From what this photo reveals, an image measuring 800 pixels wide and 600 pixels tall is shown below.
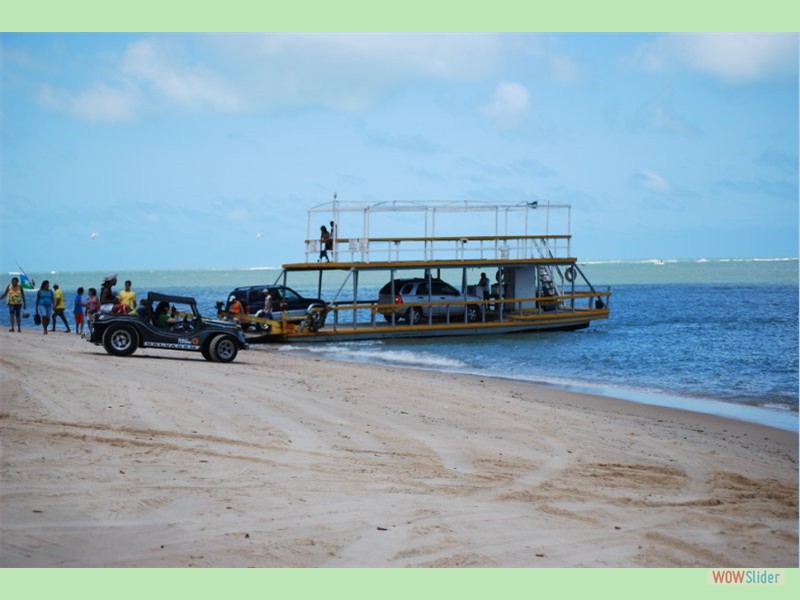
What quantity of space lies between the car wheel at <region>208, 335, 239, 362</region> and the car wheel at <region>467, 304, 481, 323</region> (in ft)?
46.3

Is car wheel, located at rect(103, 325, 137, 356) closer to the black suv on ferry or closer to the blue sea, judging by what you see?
the blue sea

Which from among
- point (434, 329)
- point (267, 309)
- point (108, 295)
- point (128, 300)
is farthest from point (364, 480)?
point (434, 329)

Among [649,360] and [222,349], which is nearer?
[222,349]

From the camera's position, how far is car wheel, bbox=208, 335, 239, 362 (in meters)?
19.6

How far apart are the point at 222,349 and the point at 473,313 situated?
1444cm

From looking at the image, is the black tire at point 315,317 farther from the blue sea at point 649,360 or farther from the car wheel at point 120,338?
the car wheel at point 120,338

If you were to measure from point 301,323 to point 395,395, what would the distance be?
13956 millimetres

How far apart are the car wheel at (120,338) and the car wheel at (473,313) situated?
15.6 meters

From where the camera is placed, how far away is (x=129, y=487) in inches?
325

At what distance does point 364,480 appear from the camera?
9.00m

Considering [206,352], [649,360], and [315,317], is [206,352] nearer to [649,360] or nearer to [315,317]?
[315,317]

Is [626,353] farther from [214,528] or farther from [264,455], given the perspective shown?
[214,528]

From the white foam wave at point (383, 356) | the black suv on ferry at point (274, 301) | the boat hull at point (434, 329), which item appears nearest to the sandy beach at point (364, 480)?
the white foam wave at point (383, 356)

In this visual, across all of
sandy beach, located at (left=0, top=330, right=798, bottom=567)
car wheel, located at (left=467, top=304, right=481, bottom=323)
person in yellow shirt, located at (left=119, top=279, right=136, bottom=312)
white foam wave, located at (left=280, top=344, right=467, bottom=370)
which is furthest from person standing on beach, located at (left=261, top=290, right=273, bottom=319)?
sandy beach, located at (left=0, top=330, right=798, bottom=567)
